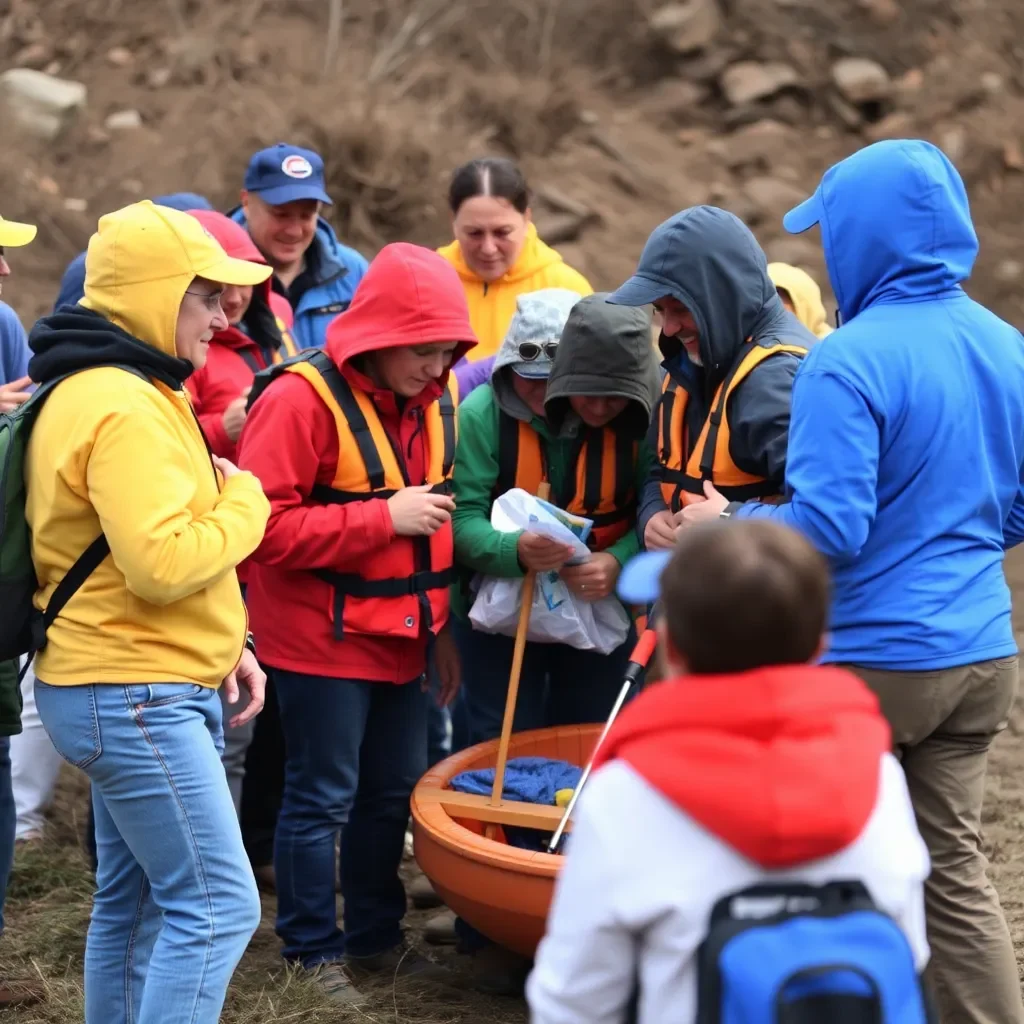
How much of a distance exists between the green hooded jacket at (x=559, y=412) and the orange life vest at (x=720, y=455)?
0.27m

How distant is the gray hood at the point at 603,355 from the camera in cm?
422

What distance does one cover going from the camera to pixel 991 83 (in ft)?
42.5

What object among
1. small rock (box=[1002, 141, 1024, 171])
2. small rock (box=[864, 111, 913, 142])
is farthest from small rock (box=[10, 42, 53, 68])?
small rock (box=[1002, 141, 1024, 171])

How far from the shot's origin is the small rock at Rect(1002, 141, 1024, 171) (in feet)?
40.6

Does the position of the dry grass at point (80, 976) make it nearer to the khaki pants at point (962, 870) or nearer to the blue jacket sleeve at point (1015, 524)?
the khaki pants at point (962, 870)

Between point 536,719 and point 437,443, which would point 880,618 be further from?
point 536,719

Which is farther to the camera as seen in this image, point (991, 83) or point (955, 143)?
point (991, 83)

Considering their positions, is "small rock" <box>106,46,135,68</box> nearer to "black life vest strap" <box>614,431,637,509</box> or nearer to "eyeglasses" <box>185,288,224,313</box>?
"black life vest strap" <box>614,431,637,509</box>

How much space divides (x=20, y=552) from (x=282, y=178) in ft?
8.69

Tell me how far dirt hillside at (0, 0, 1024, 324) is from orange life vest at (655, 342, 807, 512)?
24.2 ft

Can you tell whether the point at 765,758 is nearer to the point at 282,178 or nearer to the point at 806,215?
the point at 806,215

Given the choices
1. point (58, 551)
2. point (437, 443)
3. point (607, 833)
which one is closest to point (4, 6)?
point (437, 443)

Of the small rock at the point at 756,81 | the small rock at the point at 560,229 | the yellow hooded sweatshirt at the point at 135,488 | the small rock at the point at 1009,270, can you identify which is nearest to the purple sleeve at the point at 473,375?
the yellow hooded sweatshirt at the point at 135,488

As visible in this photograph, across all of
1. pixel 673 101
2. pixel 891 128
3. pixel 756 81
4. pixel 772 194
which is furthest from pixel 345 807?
pixel 756 81
